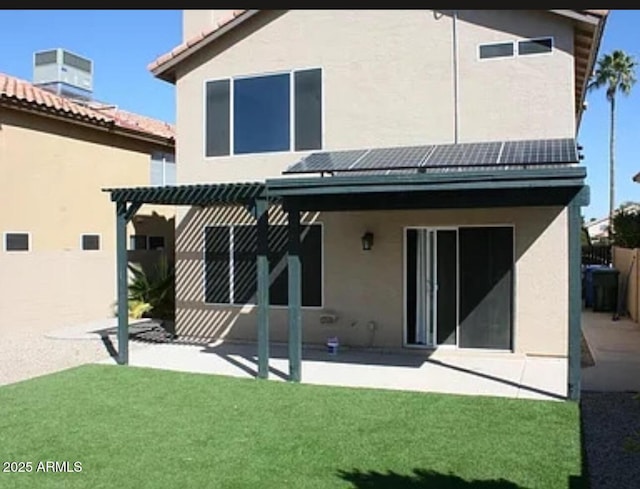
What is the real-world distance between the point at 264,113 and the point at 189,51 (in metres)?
2.55

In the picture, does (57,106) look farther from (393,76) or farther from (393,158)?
(393,158)

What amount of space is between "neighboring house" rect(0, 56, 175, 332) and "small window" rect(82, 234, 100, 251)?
0.03m

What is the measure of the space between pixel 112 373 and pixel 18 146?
8108 mm

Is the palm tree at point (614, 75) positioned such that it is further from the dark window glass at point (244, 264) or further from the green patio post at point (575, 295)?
the green patio post at point (575, 295)

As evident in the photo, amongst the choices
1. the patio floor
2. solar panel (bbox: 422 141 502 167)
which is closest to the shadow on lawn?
the patio floor

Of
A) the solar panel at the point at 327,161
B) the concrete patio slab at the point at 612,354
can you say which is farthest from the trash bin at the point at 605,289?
the solar panel at the point at 327,161

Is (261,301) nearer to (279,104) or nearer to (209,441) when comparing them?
(209,441)

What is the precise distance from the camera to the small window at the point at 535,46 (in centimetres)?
1205

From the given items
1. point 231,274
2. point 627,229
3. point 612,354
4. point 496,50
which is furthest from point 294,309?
point 627,229

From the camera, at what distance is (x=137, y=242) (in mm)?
19938

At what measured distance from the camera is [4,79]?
18.3m

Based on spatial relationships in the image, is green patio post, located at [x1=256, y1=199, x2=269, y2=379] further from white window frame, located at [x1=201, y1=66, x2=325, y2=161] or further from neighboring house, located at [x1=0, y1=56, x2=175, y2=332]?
neighboring house, located at [x1=0, y1=56, x2=175, y2=332]

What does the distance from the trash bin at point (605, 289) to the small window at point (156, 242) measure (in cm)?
1442

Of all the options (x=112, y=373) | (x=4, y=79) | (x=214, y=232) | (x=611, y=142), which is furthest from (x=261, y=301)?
(x=611, y=142)
